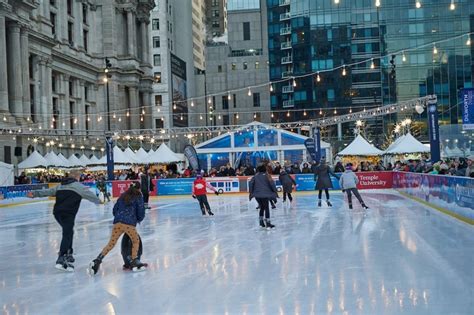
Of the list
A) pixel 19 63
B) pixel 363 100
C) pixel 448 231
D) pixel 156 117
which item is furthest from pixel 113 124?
pixel 448 231

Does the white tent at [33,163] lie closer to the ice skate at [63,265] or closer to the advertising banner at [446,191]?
the advertising banner at [446,191]

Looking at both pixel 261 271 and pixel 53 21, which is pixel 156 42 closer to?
pixel 53 21

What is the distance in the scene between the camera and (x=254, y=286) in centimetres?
809

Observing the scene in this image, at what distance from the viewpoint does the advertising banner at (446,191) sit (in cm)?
1524

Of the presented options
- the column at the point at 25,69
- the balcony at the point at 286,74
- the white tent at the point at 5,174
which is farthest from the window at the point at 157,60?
the white tent at the point at 5,174

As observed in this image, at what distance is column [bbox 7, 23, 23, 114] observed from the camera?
156 ft

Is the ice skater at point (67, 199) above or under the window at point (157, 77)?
under

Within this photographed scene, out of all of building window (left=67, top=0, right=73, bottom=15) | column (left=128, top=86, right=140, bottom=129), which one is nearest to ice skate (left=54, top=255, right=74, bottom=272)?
building window (left=67, top=0, right=73, bottom=15)

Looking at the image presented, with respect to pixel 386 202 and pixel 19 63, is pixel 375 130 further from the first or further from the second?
pixel 386 202

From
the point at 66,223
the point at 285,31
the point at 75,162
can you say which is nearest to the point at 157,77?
the point at 285,31

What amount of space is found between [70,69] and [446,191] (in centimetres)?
5222

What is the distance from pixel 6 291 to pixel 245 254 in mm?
4258

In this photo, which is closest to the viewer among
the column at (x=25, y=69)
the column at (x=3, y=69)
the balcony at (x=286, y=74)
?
the column at (x=3, y=69)

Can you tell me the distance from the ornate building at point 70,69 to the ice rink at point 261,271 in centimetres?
2578
